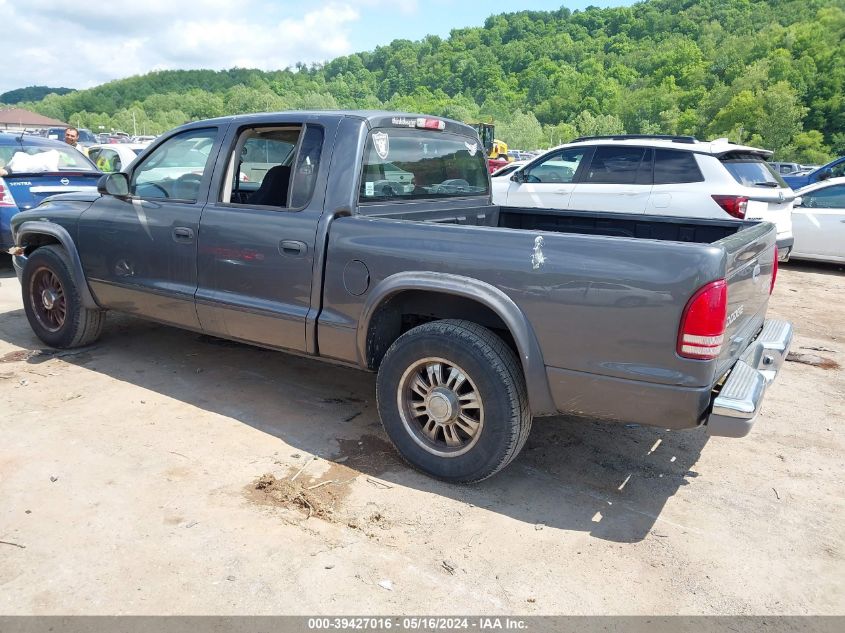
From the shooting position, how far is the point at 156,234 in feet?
14.6

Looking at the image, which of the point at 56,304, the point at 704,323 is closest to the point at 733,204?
the point at 704,323

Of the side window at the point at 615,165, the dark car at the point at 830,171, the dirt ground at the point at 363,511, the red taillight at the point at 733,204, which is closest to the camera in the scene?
the dirt ground at the point at 363,511

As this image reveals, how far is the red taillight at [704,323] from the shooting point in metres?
2.64

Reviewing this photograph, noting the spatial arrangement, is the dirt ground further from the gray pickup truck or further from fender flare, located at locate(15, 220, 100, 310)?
fender flare, located at locate(15, 220, 100, 310)

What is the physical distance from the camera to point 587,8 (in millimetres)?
135125

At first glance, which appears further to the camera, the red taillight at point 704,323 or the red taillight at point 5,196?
the red taillight at point 5,196

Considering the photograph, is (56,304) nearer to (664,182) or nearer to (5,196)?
(5,196)

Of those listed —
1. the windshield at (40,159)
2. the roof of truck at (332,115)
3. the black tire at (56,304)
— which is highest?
the roof of truck at (332,115)

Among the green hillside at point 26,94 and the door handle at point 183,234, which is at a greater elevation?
the green hillside at point 26,94

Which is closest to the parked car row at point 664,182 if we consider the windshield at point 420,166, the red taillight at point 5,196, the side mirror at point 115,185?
the windshield at point 420,166

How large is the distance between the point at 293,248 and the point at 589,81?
12260 cm

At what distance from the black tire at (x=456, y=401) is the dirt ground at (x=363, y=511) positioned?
0.17 metres

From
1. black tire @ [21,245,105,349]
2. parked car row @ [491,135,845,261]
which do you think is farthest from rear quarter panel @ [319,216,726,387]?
parked car row @ [491,135,845,261]

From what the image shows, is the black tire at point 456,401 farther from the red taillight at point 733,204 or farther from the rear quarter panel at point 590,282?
the red taillight at point 733,204
